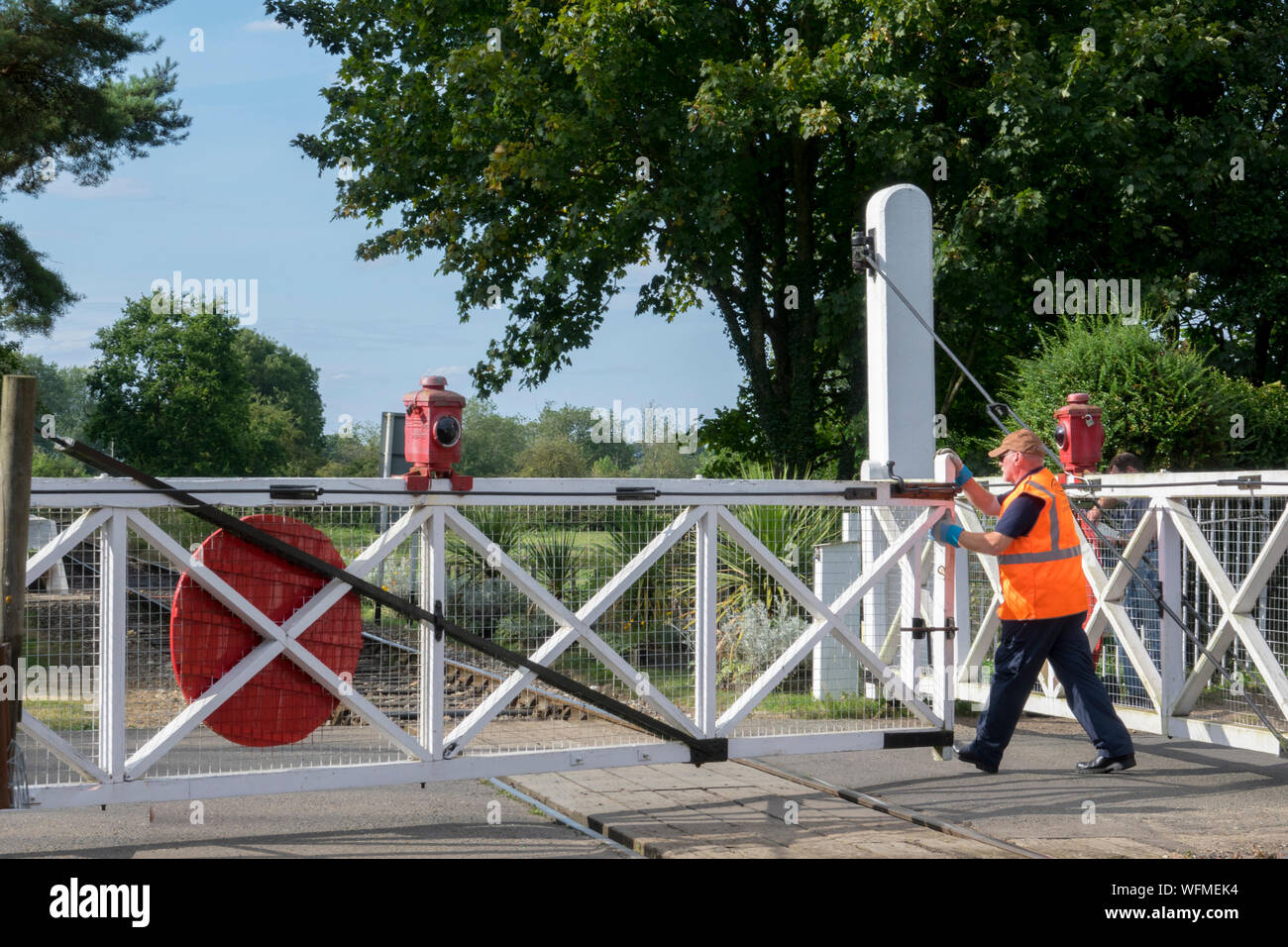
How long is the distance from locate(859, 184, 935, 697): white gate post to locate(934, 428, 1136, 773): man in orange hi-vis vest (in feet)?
1.81

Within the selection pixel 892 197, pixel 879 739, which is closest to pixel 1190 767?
pixel 879 739

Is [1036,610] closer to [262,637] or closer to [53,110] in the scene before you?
[262,637]

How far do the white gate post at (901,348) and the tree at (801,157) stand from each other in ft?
36.1

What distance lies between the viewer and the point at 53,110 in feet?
70.4

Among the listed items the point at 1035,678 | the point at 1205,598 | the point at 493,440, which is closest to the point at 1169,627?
the point at 1205,598

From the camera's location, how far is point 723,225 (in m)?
20.1

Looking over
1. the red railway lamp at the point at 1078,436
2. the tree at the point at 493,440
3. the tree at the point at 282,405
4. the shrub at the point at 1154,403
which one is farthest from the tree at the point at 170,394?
the red railway lamp at the point at 1078,436

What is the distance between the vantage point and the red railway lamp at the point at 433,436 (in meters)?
6.45

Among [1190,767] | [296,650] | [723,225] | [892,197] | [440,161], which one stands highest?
[440,161]

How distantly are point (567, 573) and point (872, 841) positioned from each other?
2267 mm

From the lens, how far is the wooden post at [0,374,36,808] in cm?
530

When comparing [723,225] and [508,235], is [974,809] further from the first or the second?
[508,235]

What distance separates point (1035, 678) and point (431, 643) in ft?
11.8

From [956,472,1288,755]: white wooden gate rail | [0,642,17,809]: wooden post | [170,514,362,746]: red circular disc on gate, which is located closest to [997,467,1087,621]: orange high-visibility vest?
[956,472,1288,755]: white wooden gate rail
